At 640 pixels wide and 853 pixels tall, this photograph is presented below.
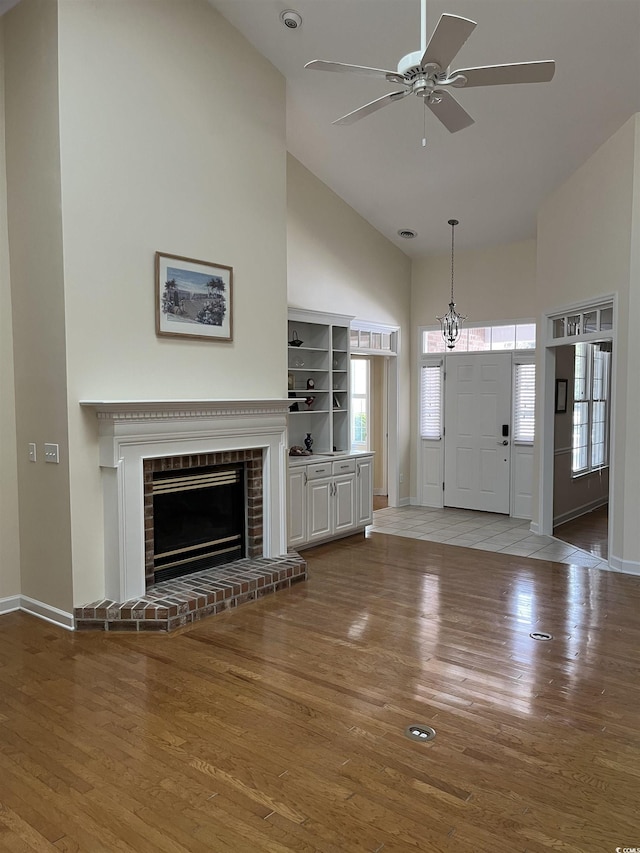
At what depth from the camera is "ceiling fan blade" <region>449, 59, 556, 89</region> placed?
2.91 metres

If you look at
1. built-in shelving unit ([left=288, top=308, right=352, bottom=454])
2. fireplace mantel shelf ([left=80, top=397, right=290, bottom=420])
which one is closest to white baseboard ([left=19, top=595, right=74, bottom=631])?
fireplace mantel shelf ([left=80, top=397, right=290, bottom=420])

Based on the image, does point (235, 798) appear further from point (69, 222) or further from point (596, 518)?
point (596, 518)

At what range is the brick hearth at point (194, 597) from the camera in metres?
4.25

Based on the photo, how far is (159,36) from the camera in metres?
4.62

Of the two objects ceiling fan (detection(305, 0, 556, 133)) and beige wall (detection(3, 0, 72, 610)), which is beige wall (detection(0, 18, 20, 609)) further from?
ceiling fan (detection(305, 0, 556, 133))

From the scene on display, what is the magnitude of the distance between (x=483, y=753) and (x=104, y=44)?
4.76 metres

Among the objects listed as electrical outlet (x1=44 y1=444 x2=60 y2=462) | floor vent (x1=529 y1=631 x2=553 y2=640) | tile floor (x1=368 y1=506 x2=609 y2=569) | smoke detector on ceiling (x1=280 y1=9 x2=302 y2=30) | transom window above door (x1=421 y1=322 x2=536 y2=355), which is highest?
smoke detector on ceiling (x1=280 y1=9 x2=302 y2=30)

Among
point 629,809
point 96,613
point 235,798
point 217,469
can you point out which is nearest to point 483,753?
point 629,809

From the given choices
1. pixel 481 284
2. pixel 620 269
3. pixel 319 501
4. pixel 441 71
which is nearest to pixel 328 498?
pixel 319 501

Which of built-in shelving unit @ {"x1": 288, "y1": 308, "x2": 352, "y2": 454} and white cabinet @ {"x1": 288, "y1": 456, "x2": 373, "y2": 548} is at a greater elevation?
built-in shelving unit @ {"x1": 288, "y1": 308, "x2": 352, "y2": 454}

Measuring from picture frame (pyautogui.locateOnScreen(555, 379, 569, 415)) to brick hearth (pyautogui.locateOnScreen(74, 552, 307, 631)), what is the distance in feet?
12.5

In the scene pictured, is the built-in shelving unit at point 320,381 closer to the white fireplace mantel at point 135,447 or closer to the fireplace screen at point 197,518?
the fireplace screen at point 197,518

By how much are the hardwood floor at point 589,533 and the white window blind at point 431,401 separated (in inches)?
82.0

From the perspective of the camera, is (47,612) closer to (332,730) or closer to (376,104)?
(332,730)
